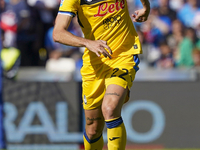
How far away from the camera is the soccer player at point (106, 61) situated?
405 centimetres

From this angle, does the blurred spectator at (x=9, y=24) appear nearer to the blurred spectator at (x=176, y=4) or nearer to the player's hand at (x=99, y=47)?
the blurred spectator at (x=176, y=4)

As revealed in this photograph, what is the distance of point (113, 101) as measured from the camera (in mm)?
4023

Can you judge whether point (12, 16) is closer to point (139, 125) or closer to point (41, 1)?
point (41, 1)

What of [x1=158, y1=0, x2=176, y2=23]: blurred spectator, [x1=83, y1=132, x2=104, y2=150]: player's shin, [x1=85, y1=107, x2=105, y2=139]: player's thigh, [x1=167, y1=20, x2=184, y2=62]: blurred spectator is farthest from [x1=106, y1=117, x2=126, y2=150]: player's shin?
[x1=158, y1=0, x2=176, y2=23]: blurred spectator

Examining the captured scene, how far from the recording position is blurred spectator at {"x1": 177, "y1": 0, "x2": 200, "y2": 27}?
10.2 meters

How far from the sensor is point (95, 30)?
448 cm

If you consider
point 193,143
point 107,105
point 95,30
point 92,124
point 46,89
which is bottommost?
point 193,143

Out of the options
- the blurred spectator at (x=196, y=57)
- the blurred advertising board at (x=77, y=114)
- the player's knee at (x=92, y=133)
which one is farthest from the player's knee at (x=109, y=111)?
the blurred spectator at (x=196, y=57)

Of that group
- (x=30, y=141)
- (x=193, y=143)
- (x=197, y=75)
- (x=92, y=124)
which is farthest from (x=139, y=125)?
(x=92, y=124)

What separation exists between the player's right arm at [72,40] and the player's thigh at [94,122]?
1073 millimetres

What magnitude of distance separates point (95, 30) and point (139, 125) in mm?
3418

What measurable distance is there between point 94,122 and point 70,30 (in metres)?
5.01

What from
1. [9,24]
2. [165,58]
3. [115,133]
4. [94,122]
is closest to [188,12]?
[165,58]

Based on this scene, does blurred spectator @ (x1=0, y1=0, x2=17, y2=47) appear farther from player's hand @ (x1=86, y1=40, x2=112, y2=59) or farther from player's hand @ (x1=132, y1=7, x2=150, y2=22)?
player's hand @ (x1=86, y1=40, x2=112, y2=59)
